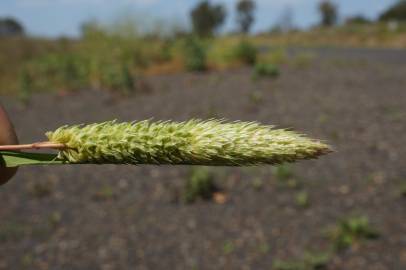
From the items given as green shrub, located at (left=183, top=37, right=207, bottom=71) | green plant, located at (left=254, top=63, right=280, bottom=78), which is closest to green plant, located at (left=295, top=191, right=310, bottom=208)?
green plant, located at (left=254, top=63, right=280, bottom=78)

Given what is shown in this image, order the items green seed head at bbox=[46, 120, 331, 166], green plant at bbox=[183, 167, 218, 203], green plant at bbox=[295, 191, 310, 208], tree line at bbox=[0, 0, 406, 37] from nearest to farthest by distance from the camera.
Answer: green seed head at bbox=[46, 120, 331, 166]
green plant at bbox=[295, 191, 310, 208]
green plant at bbox=[183, 167, 218, 203]
tree line at bbox=[0, 0, 406, 37]

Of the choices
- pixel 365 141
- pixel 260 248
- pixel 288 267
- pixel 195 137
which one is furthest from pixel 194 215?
pixel 195 137

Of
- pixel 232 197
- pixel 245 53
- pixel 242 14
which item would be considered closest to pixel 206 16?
pixel 242 14

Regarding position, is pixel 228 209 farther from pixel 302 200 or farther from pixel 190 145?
pixel 190 145

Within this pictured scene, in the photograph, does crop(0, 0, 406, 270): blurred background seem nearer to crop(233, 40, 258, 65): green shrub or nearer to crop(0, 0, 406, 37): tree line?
crop(233, 40, 258, 65): green shrub

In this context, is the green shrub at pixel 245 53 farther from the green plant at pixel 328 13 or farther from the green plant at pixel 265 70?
the green plant at pixel 328 13

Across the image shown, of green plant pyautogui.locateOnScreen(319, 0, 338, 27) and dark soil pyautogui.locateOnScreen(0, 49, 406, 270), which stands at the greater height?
dark soil pyautogui.locateOnScreen(0, 49, 406, 270)
